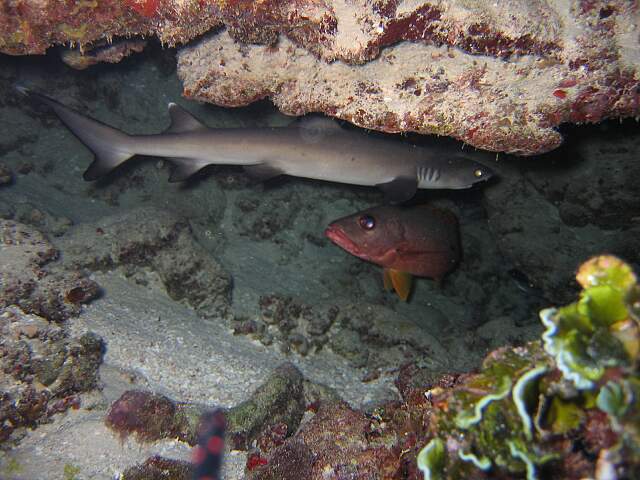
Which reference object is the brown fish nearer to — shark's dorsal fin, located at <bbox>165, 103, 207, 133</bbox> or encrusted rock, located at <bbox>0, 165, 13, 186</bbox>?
shark's dorsal fin, located at <bbox>165, 103, 207, 133</bbox>

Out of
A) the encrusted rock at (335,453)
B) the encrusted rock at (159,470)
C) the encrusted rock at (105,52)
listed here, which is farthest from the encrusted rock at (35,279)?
the encrusted rock at (335,453)

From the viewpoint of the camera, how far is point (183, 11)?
9.97 feet

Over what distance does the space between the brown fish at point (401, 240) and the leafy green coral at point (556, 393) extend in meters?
3.41

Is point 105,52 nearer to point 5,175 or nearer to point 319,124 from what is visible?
point 319,124

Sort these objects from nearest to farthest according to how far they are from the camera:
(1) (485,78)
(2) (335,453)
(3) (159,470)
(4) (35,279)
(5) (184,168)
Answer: (2) (335,453), (3) (159,470), (1) (485,78), (4) (35,279), (5) (184,168)

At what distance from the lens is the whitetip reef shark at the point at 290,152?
204 inches

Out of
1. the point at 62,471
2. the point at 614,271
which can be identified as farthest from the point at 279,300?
the point at 614,271

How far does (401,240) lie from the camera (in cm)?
524

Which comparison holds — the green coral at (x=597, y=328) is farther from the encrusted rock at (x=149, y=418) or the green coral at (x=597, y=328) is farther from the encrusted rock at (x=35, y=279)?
the encrusted rock at (x=35, y=279)

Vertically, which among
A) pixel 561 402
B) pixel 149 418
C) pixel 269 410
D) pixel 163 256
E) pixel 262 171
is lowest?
pixel 149 418

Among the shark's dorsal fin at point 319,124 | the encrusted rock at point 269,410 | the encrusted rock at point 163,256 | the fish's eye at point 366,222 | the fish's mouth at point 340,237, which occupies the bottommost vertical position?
the encrusted rock at point 269,410

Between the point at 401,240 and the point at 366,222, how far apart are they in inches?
24.9

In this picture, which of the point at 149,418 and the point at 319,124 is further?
the point at 319,124

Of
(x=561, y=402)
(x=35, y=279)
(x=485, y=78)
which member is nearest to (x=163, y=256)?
(x=35, y=279)
